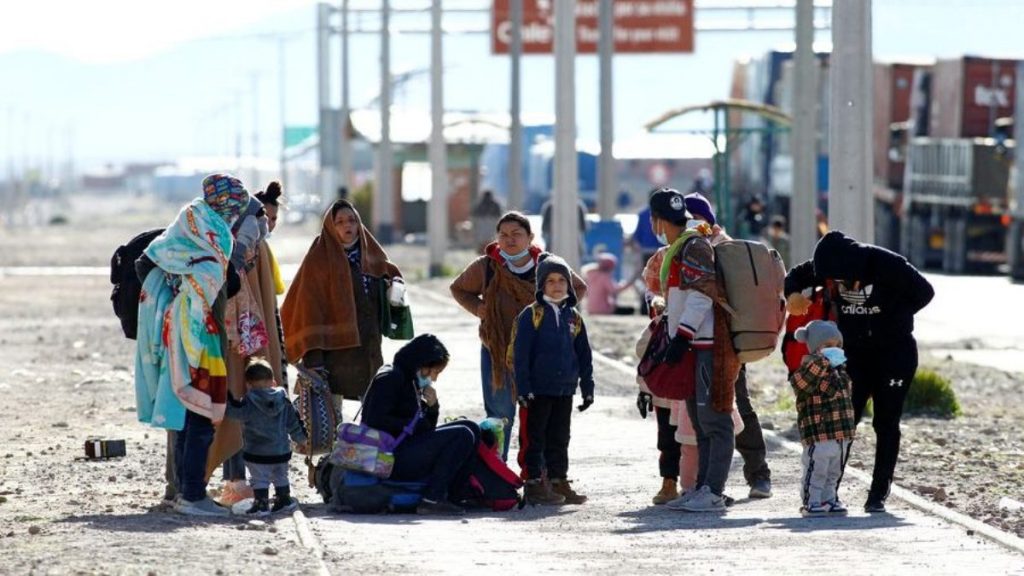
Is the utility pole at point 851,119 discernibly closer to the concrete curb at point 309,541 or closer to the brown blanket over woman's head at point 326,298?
the brown blanket over woman's head at point 326,298

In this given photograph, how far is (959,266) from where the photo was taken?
44812 mm

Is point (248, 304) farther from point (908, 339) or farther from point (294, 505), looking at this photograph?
point (908, 339)

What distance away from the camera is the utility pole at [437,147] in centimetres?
4031

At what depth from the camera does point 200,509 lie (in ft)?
38.3

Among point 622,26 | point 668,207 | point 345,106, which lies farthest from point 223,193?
point 345,106

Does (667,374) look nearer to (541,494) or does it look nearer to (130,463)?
(541,494)

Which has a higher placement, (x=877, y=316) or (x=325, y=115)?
(x=325, y=115)

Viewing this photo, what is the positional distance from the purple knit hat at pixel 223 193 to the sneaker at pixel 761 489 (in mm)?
2998

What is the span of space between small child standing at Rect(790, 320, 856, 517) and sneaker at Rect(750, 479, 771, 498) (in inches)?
31.7

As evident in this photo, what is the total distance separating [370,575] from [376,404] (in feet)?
7.74

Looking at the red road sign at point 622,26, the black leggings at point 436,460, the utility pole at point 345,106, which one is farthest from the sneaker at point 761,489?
the utility pole at point 345,106

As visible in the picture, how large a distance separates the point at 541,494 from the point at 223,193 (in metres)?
2.18

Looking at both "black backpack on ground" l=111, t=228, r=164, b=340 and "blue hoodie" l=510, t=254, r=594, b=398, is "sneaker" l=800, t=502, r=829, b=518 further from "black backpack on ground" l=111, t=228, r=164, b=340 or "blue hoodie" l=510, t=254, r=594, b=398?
"black backpack on ground" l=111, t=228, r=164, b=340

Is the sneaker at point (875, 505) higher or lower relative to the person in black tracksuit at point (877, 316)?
lower
